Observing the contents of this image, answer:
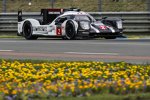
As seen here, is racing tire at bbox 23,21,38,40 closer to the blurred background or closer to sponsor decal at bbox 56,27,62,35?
sponsor decal at bbox 56,27,62,35

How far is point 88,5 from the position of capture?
29156 mm

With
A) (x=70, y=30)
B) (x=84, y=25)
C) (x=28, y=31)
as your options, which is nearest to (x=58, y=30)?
(x=70, y=30)

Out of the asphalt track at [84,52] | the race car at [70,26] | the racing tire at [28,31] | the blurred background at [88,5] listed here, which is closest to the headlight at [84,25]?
the race car at [70,26]

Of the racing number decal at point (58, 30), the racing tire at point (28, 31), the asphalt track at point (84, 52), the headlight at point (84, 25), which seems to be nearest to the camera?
the asphalt track at point (84, 52)

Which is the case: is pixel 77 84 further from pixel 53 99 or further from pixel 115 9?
pixel 115 9

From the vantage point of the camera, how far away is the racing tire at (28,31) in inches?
923

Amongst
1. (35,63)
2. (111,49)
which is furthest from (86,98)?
(111,49)

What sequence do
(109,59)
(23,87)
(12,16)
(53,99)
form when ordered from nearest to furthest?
(53,99) < (23,87) < (109,59) < (12,16)

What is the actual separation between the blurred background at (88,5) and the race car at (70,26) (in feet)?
9.84

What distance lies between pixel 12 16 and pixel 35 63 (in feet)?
48.9

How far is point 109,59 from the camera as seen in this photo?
13.7 meters

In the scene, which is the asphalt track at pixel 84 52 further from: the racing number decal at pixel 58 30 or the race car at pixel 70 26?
the racing number decal at pixel 58 30

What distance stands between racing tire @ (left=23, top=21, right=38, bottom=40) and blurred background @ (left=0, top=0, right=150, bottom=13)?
118 inches

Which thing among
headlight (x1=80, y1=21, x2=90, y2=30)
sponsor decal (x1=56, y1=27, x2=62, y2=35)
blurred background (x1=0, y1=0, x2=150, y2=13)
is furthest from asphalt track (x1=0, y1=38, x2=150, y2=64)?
blurred background (x1=0, y1=0, x2=150, y2=13)
